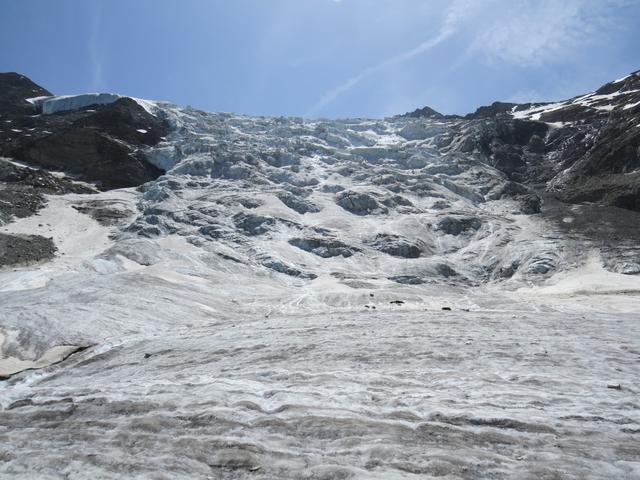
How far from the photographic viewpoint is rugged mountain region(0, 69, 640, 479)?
317 inches

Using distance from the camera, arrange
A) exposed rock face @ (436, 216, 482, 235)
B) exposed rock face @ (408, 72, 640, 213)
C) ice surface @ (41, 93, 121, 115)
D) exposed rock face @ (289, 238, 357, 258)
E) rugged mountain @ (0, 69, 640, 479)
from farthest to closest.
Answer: ice surface @ (41, 93, 121, 115) < exposed rock face @ (408, 72, 640, 213) < exposed rock face @ (436, 216, 482, 235) < exposed rock face @ (289, 238, 357, 258) < rugged mountain @ (0, 69, 640, 479)

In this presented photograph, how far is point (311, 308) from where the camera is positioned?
87.5ft

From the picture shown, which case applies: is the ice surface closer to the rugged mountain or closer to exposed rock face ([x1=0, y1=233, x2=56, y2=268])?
the rugged mountain

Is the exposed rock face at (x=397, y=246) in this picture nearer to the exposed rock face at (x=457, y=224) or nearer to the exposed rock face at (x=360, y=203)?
the exposed rock face at (x=457, y=224)

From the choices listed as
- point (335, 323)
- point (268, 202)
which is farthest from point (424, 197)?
point (335, 323)

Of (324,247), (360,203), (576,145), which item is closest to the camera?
(324,247)

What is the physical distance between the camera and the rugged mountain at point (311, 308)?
26.4 feet

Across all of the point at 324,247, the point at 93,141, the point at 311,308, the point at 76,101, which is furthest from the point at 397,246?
the point at 76,101

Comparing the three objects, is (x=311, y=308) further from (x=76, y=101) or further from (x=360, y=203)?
(x=76, y=101)

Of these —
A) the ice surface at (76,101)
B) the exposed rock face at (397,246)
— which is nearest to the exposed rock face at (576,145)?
the exposed rock face at (397,246)

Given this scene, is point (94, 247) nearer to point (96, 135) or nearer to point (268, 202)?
point (268, 202)

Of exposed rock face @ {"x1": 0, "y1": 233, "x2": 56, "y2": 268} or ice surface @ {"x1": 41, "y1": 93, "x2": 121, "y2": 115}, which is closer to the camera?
exposed rock face @ {"x1": 0, "y1": 233, "x2": 56, "y2": 268}

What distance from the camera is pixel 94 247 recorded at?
44781mm

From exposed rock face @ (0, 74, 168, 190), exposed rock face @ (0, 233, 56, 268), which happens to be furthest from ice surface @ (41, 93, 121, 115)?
exposed rock face @ (0, 233, 56, 268)
